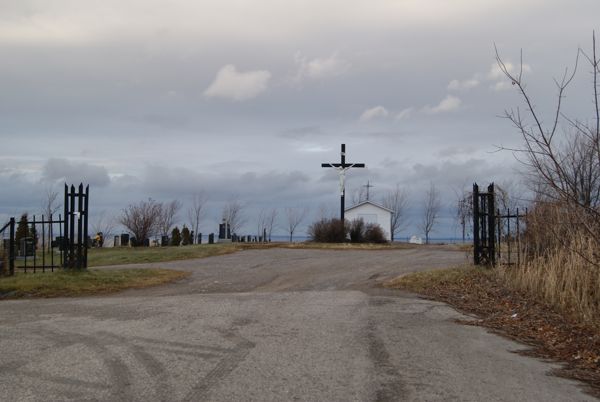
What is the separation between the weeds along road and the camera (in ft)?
19.5

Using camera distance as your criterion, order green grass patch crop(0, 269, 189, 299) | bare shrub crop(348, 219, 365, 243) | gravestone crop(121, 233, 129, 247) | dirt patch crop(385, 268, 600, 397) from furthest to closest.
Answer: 1. bare shrub crop(348, 219, 365, 243)
2. gravestone crop(121, 233, 129, 247)
3. green grass patch crop(0, 269, 189, 299)
4. dirt patch crop(385, 268, 600, 397)

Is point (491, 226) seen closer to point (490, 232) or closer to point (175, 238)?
point (490, 232)

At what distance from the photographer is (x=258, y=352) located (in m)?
7.63

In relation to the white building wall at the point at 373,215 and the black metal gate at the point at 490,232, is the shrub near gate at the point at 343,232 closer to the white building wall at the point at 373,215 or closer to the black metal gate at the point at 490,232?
the white building wall at the point at 373,215

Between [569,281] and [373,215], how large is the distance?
1587 inches

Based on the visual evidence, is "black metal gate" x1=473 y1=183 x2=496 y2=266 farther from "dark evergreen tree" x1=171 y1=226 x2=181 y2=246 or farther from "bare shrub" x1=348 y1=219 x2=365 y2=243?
"dark evergreen tree" x1=171 y1=226 x2=181 y2=246

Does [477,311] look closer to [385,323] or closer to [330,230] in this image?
[385,323]

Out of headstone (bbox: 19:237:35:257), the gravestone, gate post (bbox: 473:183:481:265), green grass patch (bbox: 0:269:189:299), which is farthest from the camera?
the gravestone

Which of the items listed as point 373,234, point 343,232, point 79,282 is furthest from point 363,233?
point 79,282

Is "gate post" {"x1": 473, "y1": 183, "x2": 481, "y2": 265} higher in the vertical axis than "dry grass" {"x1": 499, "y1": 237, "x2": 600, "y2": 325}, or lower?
higher

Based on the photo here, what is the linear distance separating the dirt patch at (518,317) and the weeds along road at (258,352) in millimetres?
446

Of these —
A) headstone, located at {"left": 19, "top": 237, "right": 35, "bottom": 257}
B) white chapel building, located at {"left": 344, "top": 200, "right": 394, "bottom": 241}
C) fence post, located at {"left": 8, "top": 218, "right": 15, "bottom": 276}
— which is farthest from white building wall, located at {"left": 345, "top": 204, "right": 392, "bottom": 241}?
fence post, located at {"left": 8, "top": 218, "right": 15, "bottom": 276}

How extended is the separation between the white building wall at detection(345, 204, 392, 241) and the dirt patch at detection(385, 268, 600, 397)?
3391 cm

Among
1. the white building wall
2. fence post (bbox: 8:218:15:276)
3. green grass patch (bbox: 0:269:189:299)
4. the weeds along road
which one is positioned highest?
the white building wall
